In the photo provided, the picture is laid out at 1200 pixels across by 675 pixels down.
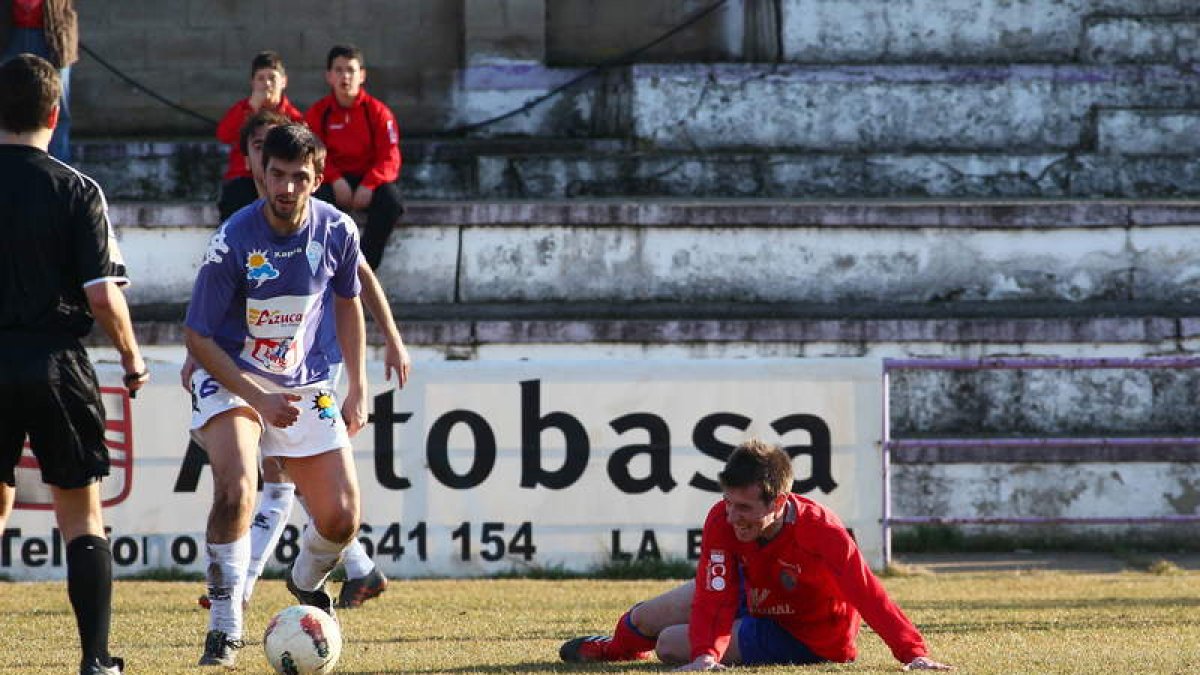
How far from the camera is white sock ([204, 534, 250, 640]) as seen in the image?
7.71 meters

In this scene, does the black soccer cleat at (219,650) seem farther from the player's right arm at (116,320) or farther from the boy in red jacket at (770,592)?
the boy in red jacket at (770,592)

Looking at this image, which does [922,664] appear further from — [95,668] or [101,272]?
[101,272]

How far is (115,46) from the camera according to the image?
57.4 ft

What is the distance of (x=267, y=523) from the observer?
9422mm

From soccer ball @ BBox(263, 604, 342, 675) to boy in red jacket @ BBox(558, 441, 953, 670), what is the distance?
49.0 inches

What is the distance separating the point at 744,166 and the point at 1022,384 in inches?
124

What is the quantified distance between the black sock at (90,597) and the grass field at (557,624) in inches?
25.7

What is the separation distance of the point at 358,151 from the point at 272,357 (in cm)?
608

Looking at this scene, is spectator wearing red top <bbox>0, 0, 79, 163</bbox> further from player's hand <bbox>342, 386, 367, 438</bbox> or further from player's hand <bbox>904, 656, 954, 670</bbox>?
player's hand <bbox>904, 656, 954, 670</bbox>

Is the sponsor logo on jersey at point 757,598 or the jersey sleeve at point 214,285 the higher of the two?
the jersey sleeve at point 214,285

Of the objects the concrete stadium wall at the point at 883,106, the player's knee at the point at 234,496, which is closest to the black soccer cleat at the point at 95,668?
the player's knee at the point at 234,496

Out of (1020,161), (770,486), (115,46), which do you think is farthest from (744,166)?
(770,486)

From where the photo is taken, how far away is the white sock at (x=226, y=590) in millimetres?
7707

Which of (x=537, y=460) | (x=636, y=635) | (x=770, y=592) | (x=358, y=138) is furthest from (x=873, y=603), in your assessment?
(x=358, y=138)
